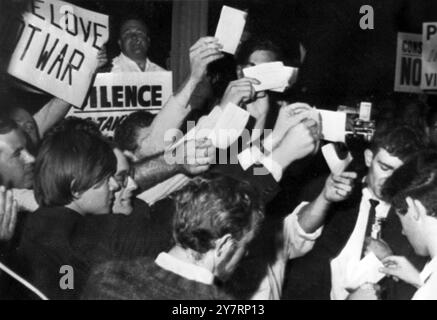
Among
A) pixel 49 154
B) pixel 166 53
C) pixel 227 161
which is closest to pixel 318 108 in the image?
pixel 227 161

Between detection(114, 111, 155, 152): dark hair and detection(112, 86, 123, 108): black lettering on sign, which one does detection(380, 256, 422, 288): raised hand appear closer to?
detection(114, 111, 155, 152): dark hair

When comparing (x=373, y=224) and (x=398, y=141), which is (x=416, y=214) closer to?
(x=373, y=224)

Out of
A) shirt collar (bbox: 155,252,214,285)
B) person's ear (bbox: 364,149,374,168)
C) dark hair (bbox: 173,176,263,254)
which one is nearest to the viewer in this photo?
shirt collar (bbox: 155,252,214,285)

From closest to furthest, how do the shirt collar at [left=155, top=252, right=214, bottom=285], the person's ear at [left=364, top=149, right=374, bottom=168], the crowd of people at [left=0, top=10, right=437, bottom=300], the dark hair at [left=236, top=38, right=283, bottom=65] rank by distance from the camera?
the shirt collar at [left=155, top=252, right=214, bottom=285]
the crowd of people at [left=0, top=10, right=437, bottom=300]
the dark hair at [left=236, top=38, right=283, bottom=65]
the person's ear at [left=364, top=149, right=374, bottom=168]

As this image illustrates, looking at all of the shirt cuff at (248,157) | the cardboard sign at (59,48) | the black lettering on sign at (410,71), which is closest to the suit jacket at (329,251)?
the shirt cuff at (248,157)

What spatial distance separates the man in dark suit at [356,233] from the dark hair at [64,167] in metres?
1.07

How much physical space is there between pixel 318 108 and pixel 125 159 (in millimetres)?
947

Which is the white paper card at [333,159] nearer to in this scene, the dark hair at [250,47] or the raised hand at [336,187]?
the raised hand at [336,187]

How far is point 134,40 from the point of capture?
12.3 ft

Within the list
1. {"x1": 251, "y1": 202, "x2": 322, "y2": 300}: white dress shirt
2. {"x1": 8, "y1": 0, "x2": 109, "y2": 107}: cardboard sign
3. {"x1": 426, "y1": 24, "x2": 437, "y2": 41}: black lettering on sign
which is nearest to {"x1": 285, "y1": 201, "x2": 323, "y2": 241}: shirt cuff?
{"x1": 251, "y1": 202, "x2": 322, "y2": 300}: white dress shirt

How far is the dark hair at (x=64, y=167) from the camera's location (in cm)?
371

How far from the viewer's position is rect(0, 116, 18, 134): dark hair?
369 cm

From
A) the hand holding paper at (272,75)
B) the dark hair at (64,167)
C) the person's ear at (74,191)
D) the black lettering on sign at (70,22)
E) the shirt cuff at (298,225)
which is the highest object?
the black lettering on sign at (70,22)

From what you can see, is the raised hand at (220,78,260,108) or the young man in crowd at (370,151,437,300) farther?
the young man in crowd at (370,151,437,300)
